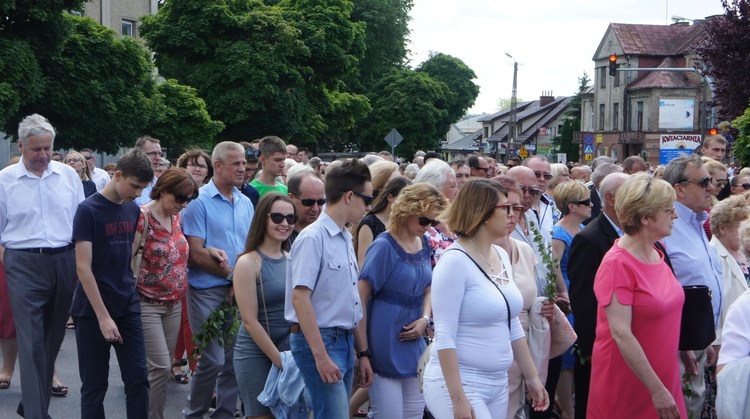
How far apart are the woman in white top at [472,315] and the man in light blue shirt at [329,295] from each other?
67cm

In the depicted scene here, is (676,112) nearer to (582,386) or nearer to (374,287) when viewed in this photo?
(582,386)

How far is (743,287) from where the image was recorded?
7008 millimetres

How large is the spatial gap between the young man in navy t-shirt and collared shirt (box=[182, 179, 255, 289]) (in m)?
0.73

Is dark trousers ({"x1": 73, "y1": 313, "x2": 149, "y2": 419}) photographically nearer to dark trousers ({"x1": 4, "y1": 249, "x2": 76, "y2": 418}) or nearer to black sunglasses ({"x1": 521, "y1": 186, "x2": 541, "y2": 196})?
dark trousers ({"x1": 4, "y1": 249, "x2": 76, "y2": 418})

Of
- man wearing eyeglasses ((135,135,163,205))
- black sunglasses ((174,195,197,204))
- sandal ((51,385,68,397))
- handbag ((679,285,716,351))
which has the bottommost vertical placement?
sandal ((51,385,68,397))

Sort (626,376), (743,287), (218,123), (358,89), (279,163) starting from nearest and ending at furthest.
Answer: (626,376) → (743,287) → (279,163) → (218,123) → (358,89)

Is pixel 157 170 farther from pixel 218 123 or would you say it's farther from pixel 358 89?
pixel 358 89

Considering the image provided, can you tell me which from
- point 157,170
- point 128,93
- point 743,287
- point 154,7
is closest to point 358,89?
point 154,7

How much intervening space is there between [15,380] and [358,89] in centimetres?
5760

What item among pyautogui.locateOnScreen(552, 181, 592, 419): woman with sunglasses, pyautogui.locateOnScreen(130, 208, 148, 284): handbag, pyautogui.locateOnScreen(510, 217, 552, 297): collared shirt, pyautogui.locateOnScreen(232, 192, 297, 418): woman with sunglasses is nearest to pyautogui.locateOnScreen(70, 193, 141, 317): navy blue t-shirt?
pyautogui.locateOnScreen(130, 208, 148, 284): handbag

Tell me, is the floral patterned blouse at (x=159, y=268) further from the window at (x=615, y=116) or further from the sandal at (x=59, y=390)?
the window at (x=615, y=116)

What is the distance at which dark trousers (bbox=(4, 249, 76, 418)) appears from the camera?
7.07 m

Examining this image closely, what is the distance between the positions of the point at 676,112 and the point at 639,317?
72655mm

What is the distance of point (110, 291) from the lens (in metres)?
6.43
